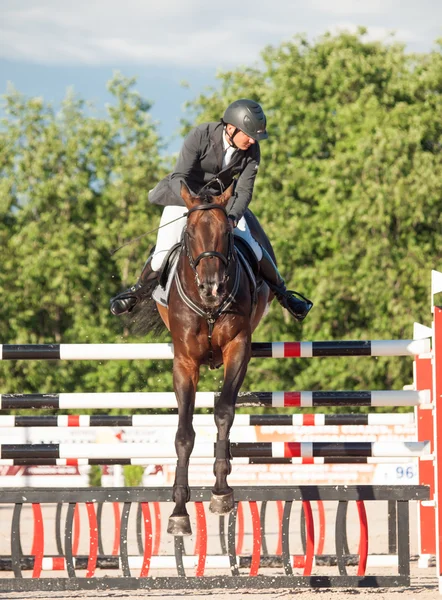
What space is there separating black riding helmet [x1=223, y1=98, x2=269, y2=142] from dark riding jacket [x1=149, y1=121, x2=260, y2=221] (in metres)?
0.20

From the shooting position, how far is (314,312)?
76.0ft

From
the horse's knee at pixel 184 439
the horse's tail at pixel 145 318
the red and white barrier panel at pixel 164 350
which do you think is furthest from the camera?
the horse's tail at pixel 145 318

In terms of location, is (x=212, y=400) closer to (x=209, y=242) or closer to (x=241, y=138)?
(x=209, y=242)

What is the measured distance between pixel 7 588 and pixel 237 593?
1.59 meters

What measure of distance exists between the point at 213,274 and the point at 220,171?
1.03m

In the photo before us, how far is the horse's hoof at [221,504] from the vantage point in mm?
5797

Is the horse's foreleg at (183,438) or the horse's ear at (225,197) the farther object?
the horse's ear at (225,197)

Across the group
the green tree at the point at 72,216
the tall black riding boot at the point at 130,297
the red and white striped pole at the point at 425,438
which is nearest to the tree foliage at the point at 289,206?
the green tree at the point at 72,216

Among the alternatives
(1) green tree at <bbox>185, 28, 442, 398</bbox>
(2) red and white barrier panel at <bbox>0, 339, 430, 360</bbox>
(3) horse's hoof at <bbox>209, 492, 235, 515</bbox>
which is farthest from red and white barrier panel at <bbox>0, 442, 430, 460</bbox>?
(1) green tree at <bbox>185, 28, 442, 398</bbox>

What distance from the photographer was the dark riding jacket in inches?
254

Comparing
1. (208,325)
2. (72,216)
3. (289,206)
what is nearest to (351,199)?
(289,206)

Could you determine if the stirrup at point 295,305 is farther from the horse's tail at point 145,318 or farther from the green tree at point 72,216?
the green tree at point 72,216

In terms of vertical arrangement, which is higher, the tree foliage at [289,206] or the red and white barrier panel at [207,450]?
the tree foliage at [289,206]

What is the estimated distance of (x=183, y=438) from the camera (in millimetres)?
5957
